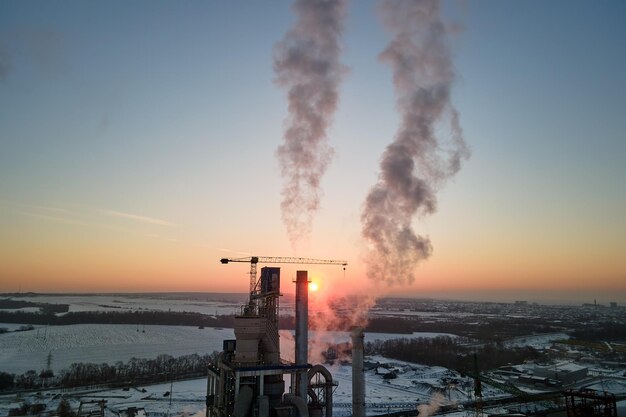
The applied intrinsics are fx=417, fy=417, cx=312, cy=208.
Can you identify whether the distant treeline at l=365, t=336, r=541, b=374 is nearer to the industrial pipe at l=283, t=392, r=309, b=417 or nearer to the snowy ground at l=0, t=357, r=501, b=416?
the snowy ground at l=0, t=357, r=501, b=416

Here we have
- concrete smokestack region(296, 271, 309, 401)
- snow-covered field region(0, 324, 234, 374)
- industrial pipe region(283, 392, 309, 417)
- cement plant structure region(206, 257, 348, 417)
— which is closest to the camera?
industrial pipe region(283, 392, 309, 417)

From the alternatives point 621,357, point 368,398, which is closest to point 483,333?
point 621,357

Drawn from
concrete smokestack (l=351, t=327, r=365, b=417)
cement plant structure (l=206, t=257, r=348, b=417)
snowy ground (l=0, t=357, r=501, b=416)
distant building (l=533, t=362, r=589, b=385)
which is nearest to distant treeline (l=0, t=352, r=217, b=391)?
snowy ground (l=0, t=357, r=501, b=416)

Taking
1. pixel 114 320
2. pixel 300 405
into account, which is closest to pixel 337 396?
pixel 300 405

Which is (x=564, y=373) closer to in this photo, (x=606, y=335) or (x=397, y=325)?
(x=606, y=335)

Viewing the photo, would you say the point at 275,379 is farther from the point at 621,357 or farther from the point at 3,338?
the point at 3,338

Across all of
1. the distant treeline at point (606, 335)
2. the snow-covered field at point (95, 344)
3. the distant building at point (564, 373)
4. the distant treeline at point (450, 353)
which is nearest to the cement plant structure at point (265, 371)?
the distant treeline at point (450, 353)
